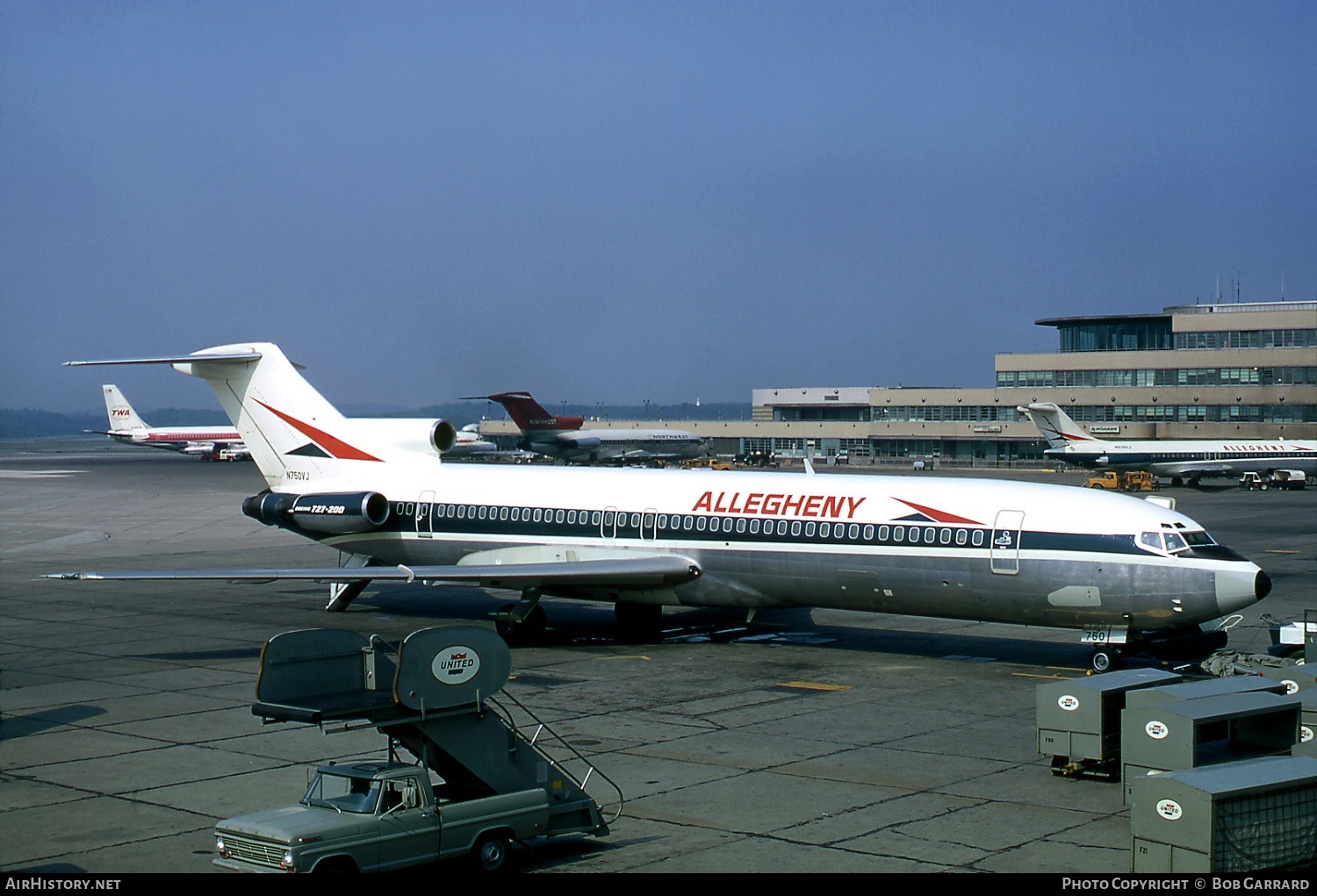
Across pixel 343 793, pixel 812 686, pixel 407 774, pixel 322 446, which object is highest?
pixel 322 446

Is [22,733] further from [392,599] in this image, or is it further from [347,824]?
[392,599]

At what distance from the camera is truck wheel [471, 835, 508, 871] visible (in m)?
12.3

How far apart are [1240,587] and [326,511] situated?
66.4 feet

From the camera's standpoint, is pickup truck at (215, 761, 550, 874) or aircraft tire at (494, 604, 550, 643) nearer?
pickup truck at (215, 761, 550, 874)

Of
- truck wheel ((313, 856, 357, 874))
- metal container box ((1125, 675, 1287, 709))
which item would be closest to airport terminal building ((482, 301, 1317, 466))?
metal container box ((1125, 675, 1287, 709))

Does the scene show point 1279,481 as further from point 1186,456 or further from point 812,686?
point 812,686

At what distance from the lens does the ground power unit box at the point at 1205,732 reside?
1387 centimetres

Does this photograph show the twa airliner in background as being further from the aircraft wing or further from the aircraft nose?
the aircraft nose

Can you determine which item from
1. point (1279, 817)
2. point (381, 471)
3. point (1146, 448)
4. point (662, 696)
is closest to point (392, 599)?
point (381, 471)

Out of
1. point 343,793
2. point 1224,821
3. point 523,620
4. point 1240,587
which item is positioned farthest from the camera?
point 523,620

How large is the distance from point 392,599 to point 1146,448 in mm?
68797

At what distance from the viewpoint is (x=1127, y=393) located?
112062 millimetres

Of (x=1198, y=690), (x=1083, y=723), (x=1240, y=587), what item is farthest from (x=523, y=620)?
(x=1198, y=690)

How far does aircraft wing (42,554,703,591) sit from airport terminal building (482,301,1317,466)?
3583 inches
